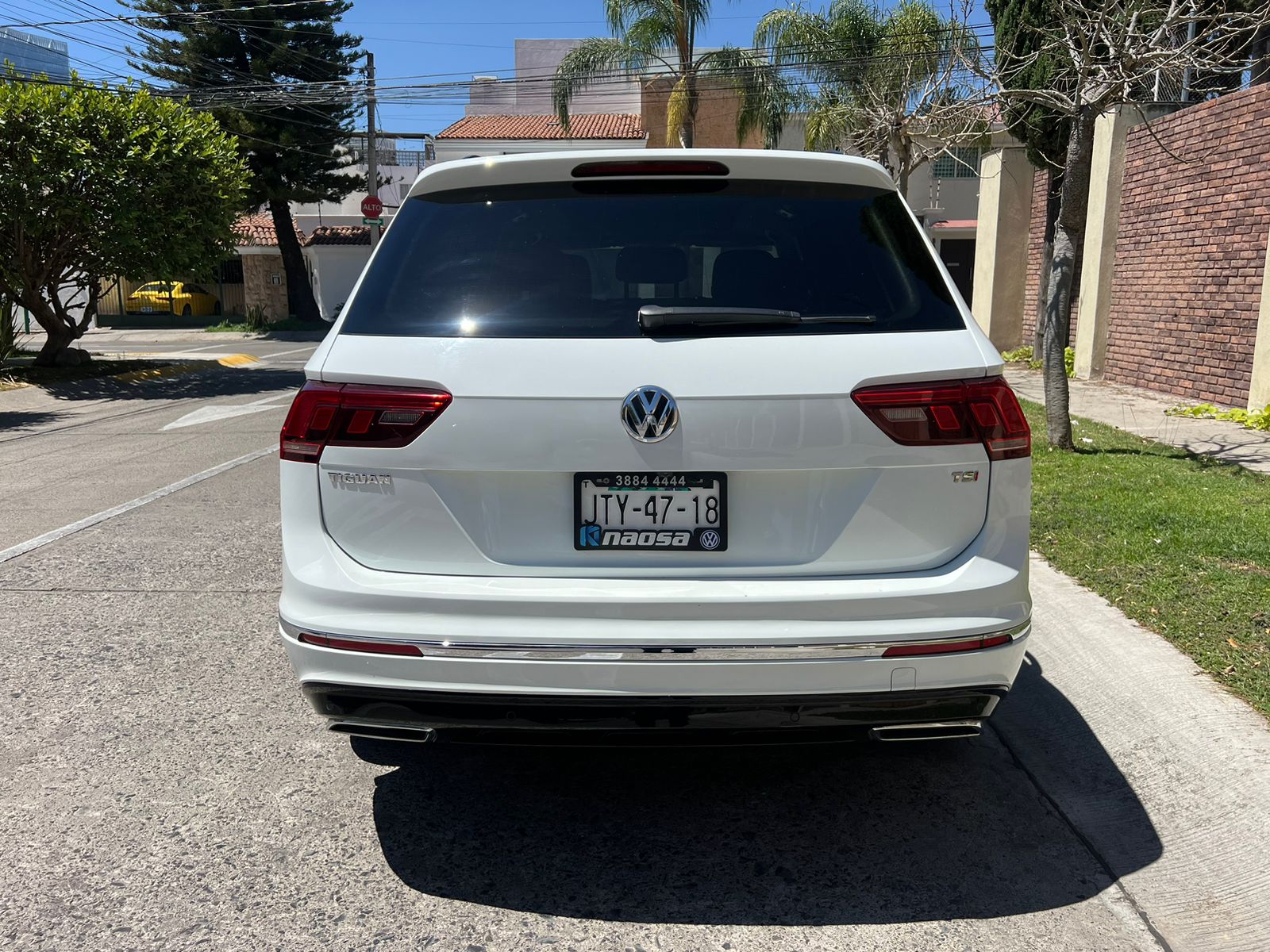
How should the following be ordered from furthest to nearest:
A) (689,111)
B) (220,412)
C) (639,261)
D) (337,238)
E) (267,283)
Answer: (337,238)
(267,283)
(689,111)
(220,412)
(639,261)

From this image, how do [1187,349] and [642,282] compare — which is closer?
[642,282]

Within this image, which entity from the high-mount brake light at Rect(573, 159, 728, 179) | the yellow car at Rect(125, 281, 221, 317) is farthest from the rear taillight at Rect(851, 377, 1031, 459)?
the yellow car at Rect(125, 281, 221, 317)

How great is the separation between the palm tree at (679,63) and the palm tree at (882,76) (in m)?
0.86

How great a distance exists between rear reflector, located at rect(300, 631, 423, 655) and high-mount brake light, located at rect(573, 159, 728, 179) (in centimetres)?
142

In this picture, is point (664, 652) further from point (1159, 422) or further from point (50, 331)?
point (50, 331)

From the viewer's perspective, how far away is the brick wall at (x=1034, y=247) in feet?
57.6

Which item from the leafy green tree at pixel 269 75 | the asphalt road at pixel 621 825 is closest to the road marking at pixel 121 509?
the asphalt road at pixel 621 825

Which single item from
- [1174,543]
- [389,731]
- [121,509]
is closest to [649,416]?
[389,731]

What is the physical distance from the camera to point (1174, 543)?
5.59m

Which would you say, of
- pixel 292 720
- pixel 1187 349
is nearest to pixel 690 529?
pixel 292 720

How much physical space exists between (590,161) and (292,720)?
2.31 m

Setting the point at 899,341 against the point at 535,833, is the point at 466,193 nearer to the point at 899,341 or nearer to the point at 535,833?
the point at 899,341

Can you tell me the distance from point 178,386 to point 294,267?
19.1 m

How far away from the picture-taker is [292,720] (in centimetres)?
398
